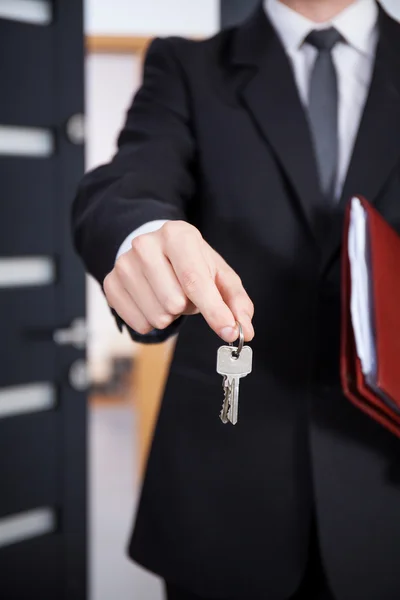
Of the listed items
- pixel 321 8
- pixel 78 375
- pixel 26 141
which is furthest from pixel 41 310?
pixel 321 8

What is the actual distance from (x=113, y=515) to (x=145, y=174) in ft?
7.27

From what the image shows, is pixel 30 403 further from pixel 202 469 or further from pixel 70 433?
pixel 202 469

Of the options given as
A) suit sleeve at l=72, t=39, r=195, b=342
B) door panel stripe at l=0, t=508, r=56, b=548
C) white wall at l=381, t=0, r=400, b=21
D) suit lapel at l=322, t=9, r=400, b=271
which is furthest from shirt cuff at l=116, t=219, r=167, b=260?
door panel stripe at l=0, t=508, r=56, b=548

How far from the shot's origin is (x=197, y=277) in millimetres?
448

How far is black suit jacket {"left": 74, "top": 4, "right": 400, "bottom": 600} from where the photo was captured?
0.72 meters

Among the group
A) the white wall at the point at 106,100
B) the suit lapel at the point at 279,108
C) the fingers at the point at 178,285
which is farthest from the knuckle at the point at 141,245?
the white wall at the point at 106,100

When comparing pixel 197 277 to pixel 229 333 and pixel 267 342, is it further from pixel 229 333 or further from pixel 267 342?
pixel 267 342

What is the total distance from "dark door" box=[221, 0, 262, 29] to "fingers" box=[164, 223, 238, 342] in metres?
1.20

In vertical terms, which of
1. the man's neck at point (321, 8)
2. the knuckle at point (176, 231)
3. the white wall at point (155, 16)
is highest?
the man's neck at point (321, 8)

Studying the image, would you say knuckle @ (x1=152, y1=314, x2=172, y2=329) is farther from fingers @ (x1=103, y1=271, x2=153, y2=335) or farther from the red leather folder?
the red leather folder

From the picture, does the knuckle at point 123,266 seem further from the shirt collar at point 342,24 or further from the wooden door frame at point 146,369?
the wooden door frame at point 146,369

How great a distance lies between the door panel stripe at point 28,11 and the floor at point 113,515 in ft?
5.62

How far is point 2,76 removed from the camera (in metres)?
1.64

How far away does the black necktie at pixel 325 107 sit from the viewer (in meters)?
0.75
